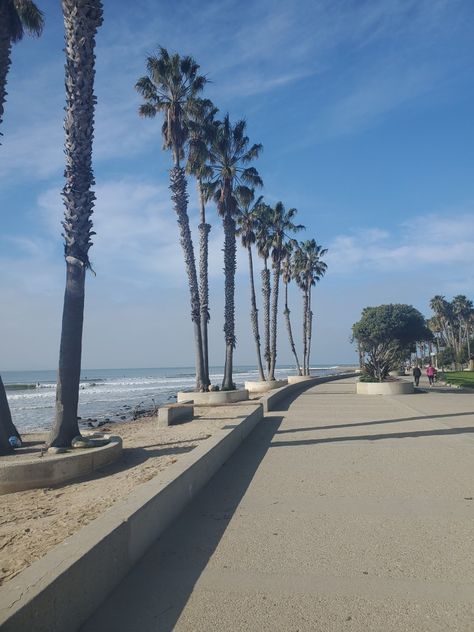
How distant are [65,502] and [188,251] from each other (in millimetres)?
17274

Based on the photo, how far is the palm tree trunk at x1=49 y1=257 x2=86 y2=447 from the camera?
9.06 meters

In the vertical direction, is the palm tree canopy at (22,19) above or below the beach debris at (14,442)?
above

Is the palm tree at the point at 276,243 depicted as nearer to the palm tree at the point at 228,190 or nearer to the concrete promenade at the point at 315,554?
the palm tree at the point at 228,190

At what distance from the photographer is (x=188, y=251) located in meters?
23.1

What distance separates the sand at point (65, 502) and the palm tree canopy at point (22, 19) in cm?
833

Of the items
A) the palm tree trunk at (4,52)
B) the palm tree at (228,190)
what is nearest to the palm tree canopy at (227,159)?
the palm tree at (228,190)

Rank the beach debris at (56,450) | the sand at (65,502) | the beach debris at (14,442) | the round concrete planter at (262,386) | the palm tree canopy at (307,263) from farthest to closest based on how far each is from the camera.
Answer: the palm tree canopy at (307,263), the round concrete planter at (262,386), the beach debris at (14,442), the beach debris at (56,450), the sand at (65,502)

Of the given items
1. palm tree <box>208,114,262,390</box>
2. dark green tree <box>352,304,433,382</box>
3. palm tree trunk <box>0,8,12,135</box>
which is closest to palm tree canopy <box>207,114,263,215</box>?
palm tree <box>208,114,262,390</box>

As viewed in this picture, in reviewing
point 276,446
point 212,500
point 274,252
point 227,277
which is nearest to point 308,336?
point 274,252

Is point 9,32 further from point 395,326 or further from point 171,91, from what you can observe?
point 395,326

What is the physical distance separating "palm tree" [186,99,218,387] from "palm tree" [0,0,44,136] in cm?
1254

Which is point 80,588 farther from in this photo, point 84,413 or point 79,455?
point 84,413

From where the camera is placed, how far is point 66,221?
952 centimetres

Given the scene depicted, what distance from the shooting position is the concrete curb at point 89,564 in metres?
2.63
